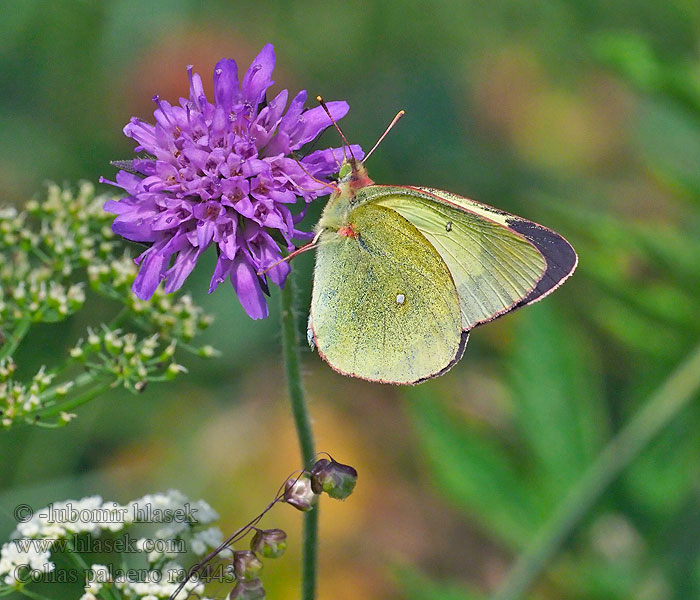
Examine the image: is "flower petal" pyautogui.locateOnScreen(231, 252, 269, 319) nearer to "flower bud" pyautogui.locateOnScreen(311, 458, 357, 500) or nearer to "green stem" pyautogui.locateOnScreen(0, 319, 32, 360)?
"flower bud" pyautogui.locateOnScreen(311, 458, 357, 500)

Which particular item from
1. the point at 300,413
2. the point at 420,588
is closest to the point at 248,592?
the point at 300,413

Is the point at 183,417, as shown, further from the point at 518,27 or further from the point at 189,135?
the point at 518,27

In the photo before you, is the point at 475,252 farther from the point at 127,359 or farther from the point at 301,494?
the point at 127,359

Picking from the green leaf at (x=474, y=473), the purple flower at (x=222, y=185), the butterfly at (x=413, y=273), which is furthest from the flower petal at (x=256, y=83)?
the green leaf at (x=474, y=473)

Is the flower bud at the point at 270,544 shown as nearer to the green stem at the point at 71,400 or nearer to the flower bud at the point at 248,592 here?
the flower bud at the point at 248,592

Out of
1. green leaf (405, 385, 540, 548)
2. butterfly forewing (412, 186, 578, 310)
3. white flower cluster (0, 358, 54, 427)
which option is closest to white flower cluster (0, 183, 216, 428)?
white flower cluster (0, 358, 54, 427)

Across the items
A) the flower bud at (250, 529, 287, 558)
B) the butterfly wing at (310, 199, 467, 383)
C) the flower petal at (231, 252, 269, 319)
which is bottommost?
the flower bud at (250, 529, 287, 558)

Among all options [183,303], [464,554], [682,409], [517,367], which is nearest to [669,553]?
[682,409]
